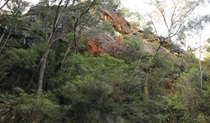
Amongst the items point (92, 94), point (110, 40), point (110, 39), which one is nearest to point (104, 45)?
point (110, 40)

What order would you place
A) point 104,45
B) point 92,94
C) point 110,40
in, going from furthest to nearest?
1. point 110,40
2. point 104,45
3. point 92,94

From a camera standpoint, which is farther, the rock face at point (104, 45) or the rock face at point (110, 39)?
the rock face at point (104, 45)

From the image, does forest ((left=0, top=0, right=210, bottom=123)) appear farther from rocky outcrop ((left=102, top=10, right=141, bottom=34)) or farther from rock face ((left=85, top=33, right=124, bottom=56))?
rocky outcrop ((left=102, top=10, right=141, bottom=34))

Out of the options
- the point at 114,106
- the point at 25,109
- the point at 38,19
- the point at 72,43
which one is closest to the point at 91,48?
the point at 72,43

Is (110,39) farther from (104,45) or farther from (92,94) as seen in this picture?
(92,94)

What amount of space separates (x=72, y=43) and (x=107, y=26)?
8.10ft

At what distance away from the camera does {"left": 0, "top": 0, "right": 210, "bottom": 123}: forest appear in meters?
10.0

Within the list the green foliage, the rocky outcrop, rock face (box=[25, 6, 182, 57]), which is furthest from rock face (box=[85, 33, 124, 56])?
the green foliage

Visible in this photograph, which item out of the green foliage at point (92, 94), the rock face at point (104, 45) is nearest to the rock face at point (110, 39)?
the rock face at point (104, 45)

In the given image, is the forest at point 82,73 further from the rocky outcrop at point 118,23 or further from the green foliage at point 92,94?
the rocky outcrop at point 118,23

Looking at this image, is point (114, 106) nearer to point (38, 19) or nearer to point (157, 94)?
point (157, 94)

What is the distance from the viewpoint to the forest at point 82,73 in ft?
32.9

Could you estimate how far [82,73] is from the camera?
11.7m

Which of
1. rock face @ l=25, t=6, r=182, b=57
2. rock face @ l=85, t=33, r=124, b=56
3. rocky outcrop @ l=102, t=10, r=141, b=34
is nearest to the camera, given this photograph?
rock face @ l=25, t=6, r=182, b=57
